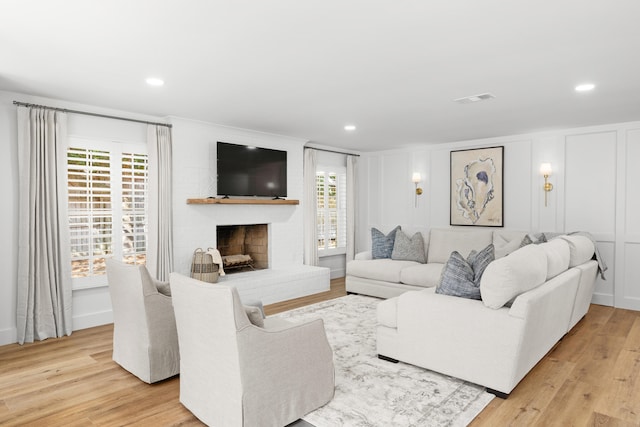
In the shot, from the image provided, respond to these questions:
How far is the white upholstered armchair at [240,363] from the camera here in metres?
2.19

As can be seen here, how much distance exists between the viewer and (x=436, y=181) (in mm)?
6949

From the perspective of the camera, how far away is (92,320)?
446cm

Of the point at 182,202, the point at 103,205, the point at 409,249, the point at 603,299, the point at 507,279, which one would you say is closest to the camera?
the point at 507,279

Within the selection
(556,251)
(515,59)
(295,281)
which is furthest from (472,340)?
(295,281)

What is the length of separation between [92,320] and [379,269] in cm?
359

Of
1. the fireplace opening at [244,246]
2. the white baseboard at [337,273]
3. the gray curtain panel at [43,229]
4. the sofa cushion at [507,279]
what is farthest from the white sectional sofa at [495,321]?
the white baseboard at [337,273]

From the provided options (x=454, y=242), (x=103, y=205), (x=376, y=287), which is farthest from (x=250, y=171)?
(x=454, y=242)

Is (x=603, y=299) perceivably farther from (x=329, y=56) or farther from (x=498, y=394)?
(x=329, y=56)

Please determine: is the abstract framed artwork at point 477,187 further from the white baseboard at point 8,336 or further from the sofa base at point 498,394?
the white baseboard at point 8,336

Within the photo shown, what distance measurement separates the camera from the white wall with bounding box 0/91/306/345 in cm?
394

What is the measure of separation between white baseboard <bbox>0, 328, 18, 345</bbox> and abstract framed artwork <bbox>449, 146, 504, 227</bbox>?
596 centimetres

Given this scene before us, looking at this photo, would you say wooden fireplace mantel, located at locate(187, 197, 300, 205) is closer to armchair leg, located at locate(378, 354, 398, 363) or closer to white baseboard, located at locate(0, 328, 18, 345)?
white baseboard, located at locate(0, 328, 18, 345)

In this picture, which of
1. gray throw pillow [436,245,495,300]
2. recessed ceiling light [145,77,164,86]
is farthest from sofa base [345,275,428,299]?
recessed ceiling light [145,77,164,86]

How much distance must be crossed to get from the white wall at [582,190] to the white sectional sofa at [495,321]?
202 centimetres
